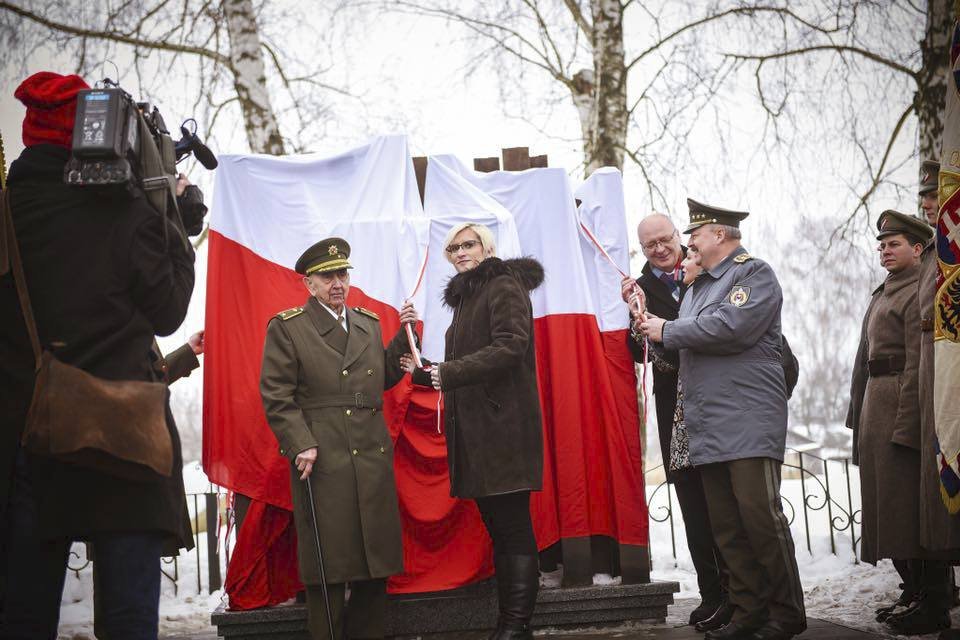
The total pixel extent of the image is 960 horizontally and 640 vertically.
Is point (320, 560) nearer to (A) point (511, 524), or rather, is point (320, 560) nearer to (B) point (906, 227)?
(A) point (511, 524)

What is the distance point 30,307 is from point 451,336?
222 centimetres

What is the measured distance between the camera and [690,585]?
646 cm

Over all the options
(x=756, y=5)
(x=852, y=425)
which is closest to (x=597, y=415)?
(x=852, y=425)

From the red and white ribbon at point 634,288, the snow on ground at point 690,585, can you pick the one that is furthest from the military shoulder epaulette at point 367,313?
the snow on ground at point 690,585

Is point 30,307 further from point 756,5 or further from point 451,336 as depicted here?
point 756,5

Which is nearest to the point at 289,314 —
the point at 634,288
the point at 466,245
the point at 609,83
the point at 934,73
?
the point at 466,245

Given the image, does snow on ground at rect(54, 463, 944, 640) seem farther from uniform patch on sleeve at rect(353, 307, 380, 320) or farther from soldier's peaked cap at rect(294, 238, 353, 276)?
soldier's peaked cap at rect(294, 238, 353, 276)

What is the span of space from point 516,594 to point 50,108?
263 centimetres

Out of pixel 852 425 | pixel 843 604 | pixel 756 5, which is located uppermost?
pixel 756 5

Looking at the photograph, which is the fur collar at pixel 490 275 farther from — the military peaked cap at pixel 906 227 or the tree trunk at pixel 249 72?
the tree trunk at pixel 249 72

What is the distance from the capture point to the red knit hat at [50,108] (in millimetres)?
2441

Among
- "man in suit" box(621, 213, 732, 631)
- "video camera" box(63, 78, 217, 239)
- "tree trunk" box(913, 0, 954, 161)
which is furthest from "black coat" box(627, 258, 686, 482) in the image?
"tree trunk" box(913, 0, 954, 161)

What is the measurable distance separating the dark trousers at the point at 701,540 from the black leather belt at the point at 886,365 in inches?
42.3

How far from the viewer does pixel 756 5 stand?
9.13 m
